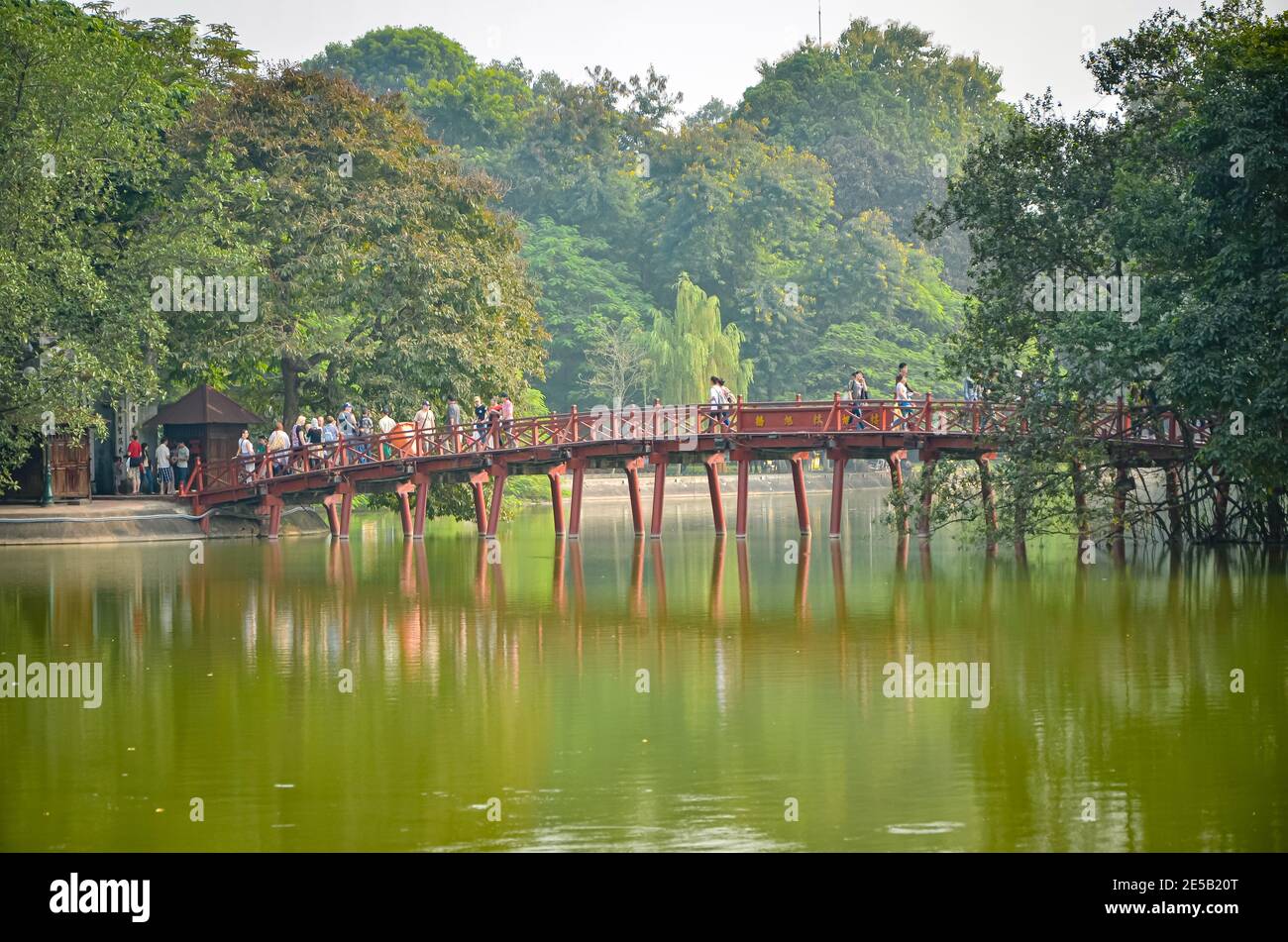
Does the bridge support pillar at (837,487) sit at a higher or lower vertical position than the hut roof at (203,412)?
lower

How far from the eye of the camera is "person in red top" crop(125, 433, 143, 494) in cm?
4391

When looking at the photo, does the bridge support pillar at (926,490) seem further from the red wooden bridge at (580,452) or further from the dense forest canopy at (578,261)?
the dense forest canopy at (578,261)

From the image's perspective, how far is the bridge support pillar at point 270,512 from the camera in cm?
4219

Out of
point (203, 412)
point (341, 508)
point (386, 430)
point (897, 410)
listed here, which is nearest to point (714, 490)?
point (897, 410)

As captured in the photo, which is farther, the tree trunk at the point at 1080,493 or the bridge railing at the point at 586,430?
the bridge railing at the point at 586,430

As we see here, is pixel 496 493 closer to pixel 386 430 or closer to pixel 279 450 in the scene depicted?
pixel 386 430

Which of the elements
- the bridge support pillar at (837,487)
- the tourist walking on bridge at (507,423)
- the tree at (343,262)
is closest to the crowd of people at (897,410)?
the bridge support pillar at (837,487)

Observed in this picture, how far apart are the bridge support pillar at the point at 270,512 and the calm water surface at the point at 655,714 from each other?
391 inches

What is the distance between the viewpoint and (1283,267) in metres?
27.7

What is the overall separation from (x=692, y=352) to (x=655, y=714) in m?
52.7

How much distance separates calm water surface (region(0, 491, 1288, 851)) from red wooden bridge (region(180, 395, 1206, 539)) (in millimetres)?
6374

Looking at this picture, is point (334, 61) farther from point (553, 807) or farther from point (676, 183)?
point (553, 807)

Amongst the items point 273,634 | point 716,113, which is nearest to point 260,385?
point 273,634
